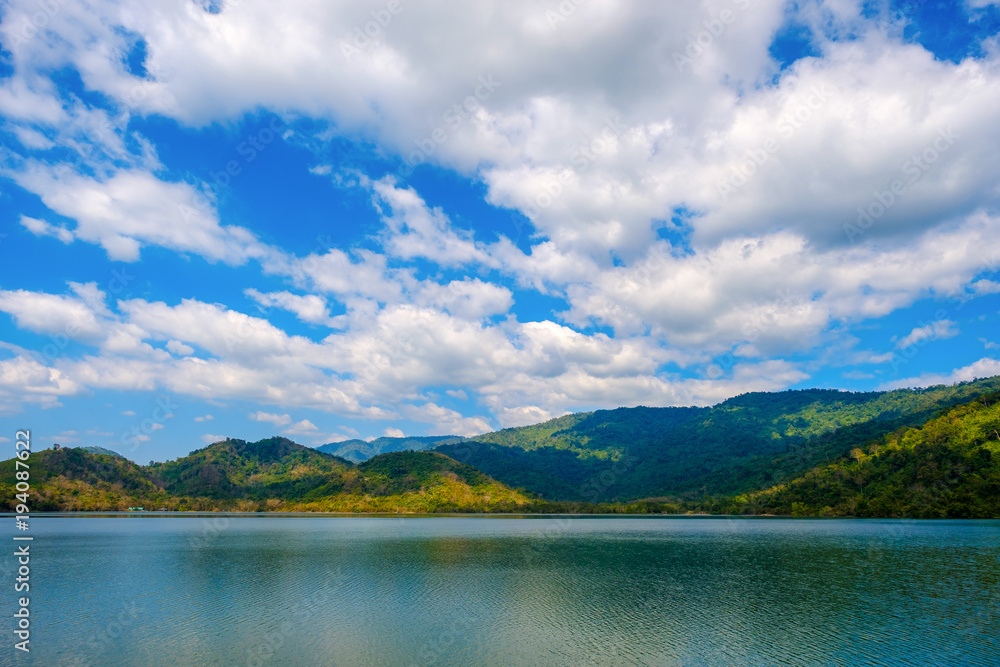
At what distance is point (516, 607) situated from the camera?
4678 cm

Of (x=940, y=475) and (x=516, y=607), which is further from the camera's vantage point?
(x=940, y=475)

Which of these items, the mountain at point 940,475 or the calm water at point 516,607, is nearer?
the calm water at point 516,607

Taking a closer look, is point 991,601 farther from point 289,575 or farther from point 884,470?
point 884,470

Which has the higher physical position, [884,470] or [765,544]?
[884,470]

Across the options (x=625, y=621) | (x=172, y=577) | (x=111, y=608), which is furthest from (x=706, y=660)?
(x=172, y=577)

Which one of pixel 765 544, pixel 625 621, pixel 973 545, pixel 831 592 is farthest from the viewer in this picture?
pixel 765 544

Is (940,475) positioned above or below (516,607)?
above

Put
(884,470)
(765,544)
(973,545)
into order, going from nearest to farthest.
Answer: (973,545) → (765,544) → (884,470)

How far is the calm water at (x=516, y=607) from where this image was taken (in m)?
32.9

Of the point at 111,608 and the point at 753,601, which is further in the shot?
the point at 753,601

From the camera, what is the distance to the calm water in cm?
3294

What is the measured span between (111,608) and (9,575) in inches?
1057

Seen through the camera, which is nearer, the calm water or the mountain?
the calm water

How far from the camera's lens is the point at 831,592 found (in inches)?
2024
